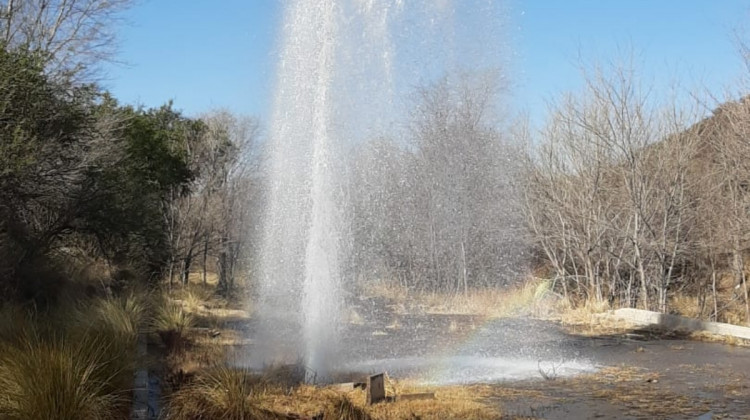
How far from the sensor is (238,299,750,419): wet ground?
22.3 ft

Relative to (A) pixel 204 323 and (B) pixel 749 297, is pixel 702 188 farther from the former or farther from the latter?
(A) pixel 204 323

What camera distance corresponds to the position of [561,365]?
372 inches

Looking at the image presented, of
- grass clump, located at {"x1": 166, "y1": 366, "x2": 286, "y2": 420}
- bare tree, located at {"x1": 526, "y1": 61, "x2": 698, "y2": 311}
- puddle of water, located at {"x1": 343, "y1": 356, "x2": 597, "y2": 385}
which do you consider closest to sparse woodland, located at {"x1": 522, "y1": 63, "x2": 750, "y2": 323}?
bare tree, located at {"x1": 526, "y1": 61, "x2": 698, "y2": 311}

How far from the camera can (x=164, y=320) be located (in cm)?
1154

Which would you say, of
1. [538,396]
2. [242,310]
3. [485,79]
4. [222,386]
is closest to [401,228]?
[485,79]

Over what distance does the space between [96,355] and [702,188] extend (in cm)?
1715

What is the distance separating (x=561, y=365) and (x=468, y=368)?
4.50ft

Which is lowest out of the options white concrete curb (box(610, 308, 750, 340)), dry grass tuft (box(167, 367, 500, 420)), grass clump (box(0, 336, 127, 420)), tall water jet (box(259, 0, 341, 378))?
dry grass tuft (box(167, 367, 500, 420))

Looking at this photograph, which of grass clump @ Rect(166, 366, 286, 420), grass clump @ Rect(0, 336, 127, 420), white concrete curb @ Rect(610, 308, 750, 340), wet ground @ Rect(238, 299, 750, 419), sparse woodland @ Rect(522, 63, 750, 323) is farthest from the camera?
sparse woodland @ Rect(522, 63, 750, 323)

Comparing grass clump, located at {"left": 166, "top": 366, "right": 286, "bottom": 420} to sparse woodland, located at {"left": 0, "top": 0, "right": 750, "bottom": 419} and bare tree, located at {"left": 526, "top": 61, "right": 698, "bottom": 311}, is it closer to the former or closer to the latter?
sparse woodland, located at {"left": 0, "top": 0, "right": 750, "bottom": 419}

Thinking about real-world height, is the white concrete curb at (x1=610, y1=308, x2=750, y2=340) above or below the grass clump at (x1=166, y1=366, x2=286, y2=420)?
above

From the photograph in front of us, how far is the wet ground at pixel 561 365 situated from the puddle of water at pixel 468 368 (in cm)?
1

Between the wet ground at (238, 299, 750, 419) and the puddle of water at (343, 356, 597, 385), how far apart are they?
14 millimetres

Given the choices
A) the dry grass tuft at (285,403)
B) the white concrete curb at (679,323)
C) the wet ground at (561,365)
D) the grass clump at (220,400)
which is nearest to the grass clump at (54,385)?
the grass clump at (220,400)
